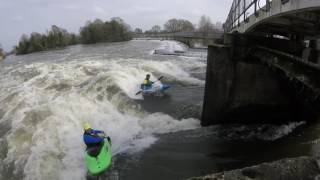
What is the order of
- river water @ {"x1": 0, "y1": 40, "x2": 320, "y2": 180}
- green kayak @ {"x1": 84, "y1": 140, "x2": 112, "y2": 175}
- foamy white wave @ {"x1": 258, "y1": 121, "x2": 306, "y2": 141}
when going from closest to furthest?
green kayak @ {"x1": 84, "y1": 140, "x2": 112, "y2": 175}, river water @ {"x1": 0, "y1": 40, "x2": 320, "y2": 180}, foamy white wave @ {"x1": 258, "y1": 121, "x2": 306, "y2": 141}

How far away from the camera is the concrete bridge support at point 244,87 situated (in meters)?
10.7

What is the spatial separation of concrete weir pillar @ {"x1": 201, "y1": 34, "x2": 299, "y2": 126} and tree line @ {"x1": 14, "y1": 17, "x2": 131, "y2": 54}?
54922 millimetres

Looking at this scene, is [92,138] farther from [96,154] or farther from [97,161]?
[97,161]

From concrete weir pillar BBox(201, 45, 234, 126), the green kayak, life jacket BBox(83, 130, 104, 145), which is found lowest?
the green kayak

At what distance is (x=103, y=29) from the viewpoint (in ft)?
236

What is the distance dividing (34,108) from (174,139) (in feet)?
18.6

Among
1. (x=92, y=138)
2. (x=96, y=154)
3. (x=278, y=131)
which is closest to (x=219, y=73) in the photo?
(x=278, y=131)

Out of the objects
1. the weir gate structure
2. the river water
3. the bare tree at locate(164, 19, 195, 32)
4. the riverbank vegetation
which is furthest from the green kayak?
the bare tree at locate(164, 19, 195, 32)

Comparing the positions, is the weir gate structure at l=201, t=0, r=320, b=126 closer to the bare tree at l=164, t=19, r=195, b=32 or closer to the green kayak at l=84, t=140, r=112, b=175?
the green kayak at l=84, t=140, r=112, b=175

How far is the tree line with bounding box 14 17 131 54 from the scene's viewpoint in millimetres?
61094

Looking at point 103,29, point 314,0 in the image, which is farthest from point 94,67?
point 103,29

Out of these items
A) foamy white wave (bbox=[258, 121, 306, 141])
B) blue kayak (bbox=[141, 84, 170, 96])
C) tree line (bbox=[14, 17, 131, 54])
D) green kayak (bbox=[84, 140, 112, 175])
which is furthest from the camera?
tree line (bbox=[14, 17, 131, 54])

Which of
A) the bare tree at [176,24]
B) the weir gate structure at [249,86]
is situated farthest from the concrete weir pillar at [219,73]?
the bare tree at [176,24]

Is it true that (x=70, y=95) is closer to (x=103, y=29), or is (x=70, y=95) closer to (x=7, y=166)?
(x=7, y=166)
